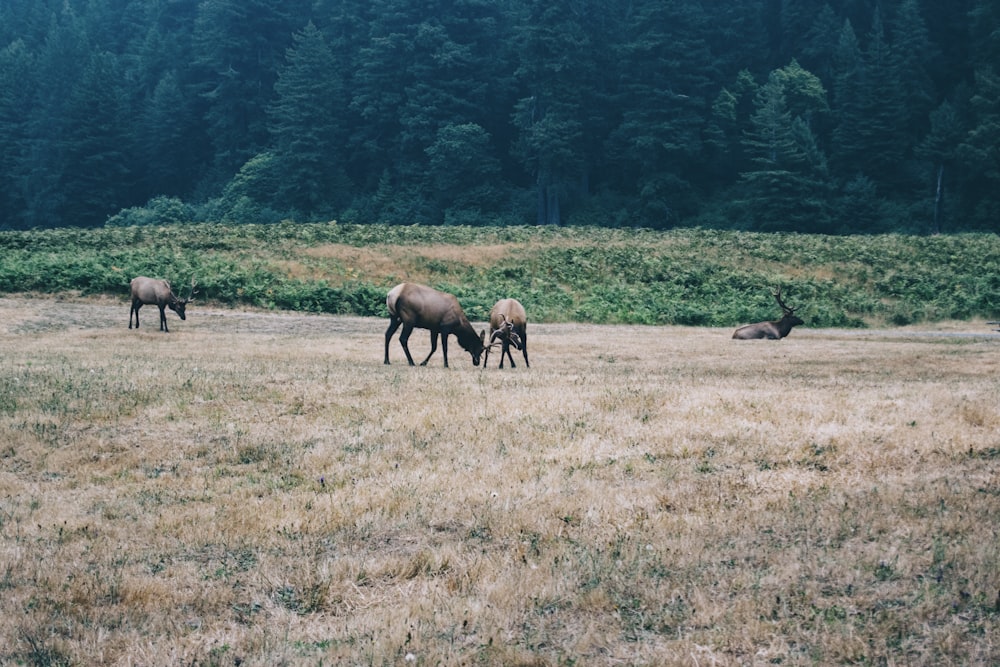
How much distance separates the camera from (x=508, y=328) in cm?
2016

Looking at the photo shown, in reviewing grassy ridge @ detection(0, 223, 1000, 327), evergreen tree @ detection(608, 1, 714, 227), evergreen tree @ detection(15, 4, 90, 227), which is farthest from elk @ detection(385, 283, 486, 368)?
evergreen tree @ detection(15, 4, 90, 227)

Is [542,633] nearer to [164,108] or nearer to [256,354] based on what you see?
[256,354]

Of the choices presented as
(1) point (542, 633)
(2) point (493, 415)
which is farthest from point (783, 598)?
(2) point (493, 415)

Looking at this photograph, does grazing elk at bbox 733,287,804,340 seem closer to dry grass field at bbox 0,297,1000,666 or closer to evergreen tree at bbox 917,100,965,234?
dry grass field at bbox 0,297,1000,666

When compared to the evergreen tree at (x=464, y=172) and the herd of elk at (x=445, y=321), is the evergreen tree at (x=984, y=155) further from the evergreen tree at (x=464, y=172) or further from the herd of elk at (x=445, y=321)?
the herd of elk at (x=445, y=321)

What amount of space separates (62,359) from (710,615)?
54.4 ft

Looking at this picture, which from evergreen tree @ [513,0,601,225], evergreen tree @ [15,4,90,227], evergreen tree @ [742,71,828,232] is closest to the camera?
evergreen tree @ [742,71,828,232]

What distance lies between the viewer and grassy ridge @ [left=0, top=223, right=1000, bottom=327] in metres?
35.1

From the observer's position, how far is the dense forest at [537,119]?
6869 centimetres

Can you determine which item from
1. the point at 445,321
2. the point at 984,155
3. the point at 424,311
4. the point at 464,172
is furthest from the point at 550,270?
the point at 984,155

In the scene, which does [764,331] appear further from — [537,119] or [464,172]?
[464,172]

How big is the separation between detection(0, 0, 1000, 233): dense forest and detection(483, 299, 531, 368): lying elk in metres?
49.3

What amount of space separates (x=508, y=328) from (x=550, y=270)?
75.9 ft

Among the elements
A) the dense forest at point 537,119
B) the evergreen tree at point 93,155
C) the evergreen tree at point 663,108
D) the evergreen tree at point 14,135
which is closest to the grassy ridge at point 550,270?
the dense forest at point 537,119
